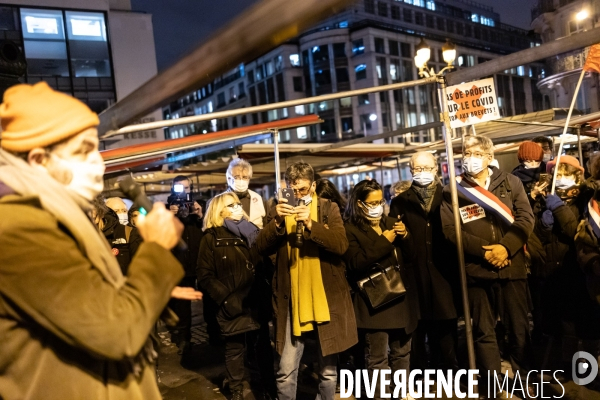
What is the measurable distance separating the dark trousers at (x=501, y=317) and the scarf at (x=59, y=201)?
360 cm

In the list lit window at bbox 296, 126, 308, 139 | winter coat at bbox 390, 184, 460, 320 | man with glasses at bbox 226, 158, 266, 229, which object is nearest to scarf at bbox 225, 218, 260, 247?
man with glasses at bbox 226, 158, 266, 229

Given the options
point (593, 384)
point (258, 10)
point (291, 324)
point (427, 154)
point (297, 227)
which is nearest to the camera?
point (258, 10)

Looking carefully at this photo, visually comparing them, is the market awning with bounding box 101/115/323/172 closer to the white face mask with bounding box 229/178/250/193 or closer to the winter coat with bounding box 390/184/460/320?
the white face mask with bounding box 229/178/250/193

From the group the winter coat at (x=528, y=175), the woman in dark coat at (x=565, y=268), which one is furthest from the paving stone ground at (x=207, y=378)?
the winter coat at (x=528, y=175)

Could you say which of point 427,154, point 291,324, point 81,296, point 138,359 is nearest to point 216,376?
point 291,324

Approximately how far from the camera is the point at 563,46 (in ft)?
9.98

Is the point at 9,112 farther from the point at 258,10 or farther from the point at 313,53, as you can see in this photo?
the point at 313,53

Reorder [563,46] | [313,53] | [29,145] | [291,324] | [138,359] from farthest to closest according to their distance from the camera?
1. [313,53]
2. [291,324]
3. [563,46]
4. [138,359]
5. [29,145]

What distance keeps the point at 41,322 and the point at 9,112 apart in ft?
2.27

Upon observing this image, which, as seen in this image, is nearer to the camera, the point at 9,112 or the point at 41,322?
the point at 41,322

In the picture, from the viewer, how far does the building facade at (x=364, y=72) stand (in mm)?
57625

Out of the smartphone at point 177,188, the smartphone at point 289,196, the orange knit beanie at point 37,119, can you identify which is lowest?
the smartphone at point 289,196

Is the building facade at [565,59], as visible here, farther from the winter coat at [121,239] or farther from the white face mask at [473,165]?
the winter coat at [121,239]

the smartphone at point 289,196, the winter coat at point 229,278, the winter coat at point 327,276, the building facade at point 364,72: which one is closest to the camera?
the smartphone at point 289,196
